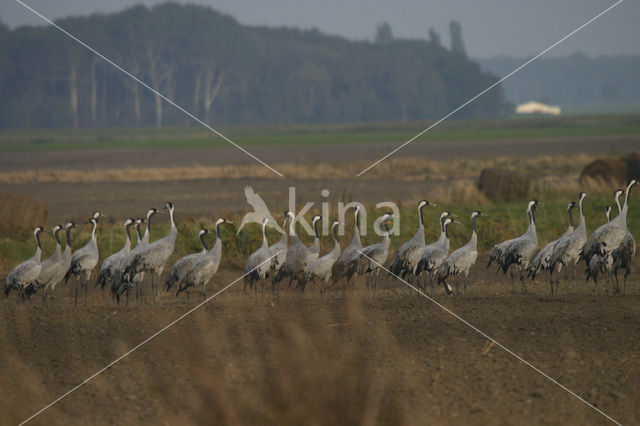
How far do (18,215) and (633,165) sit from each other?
786 inches

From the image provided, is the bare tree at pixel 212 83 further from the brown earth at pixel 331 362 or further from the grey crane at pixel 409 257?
the brown earth at pixel 331 362

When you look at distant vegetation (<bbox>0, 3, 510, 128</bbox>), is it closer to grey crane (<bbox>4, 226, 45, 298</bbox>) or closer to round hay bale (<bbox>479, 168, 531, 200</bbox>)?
round hay bale (<bbox>479, 168, 531, 200</bbox>)

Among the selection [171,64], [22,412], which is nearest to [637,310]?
[22,412]

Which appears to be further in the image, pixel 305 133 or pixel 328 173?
pixel 305 133

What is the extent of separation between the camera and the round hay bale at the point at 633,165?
32.1 metres

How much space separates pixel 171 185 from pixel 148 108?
294ft

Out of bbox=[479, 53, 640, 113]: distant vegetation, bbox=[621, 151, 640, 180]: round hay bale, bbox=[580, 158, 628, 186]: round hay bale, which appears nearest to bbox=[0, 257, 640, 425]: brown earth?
bbox=[580, 158, 628, 186]: round hay bale

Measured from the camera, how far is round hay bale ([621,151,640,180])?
3206 centimetres

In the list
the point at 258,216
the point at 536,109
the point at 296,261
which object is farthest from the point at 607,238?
the point at 536,109

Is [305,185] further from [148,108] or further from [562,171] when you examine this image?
[148,108]

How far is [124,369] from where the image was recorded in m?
10.8

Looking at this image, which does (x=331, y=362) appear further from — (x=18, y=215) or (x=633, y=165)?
(x=633, y=165)

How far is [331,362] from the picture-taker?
1080cm

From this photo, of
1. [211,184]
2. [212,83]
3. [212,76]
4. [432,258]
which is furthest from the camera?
[212,83]
